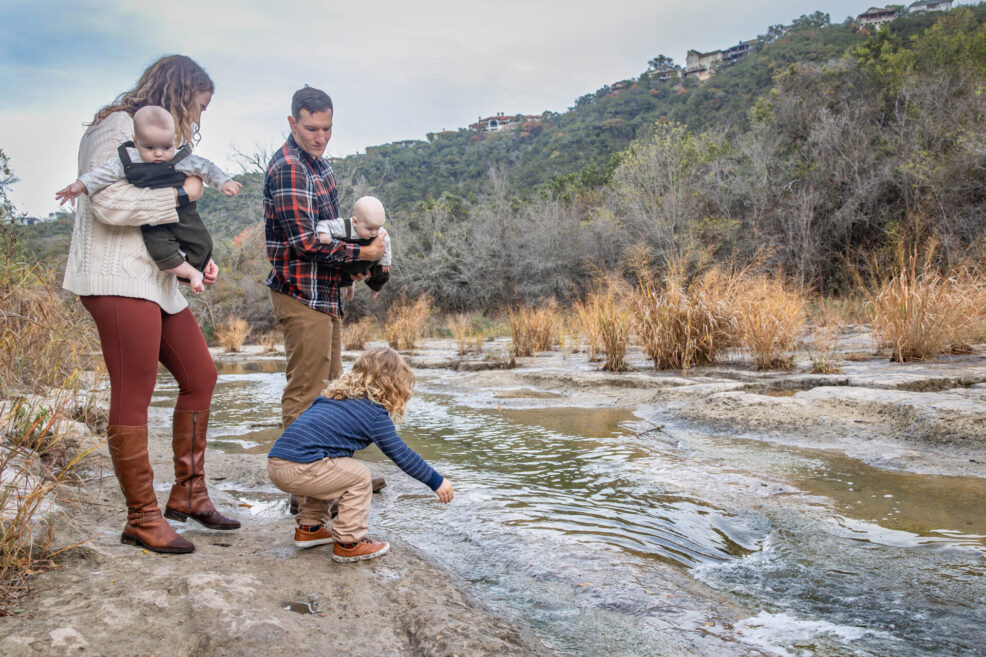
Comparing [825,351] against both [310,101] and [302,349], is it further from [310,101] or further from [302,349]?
[310,101]

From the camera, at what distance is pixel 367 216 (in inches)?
112

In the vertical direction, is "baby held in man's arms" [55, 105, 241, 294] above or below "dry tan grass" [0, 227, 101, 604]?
above

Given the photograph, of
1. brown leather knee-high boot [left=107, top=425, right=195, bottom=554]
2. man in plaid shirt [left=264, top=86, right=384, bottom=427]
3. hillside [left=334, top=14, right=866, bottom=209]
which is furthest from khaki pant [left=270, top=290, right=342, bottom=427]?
hillside [left=334, top=14, right=866, bottom=209]

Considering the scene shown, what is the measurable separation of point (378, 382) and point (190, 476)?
2.76ft

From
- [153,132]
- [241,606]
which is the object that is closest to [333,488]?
[241,606]

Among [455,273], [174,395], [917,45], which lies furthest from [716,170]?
[174,395]

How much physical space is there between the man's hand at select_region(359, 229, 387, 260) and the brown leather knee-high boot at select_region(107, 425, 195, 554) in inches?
46.2

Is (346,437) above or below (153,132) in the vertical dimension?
below

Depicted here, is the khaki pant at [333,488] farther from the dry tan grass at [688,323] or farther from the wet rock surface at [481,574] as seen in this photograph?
the dry tan grass at [688,323]

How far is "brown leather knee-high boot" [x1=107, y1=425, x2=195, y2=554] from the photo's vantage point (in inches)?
81.4

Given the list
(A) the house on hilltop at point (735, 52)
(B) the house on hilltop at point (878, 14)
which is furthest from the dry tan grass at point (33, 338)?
(A) the house on hilltop at point (735, 52)

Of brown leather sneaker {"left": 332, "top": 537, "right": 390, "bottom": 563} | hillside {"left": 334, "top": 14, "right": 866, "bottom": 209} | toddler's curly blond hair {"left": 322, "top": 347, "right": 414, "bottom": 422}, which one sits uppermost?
hillside {"left": 334, "top": 14, "right": 866, "bottom": 209}

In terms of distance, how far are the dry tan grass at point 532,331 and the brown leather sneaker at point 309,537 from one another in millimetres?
7405

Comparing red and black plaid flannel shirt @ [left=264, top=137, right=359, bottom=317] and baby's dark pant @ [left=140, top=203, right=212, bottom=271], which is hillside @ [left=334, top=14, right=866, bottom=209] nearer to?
red and black plaid flannel shirt @ [left=264, top=137, right=359, bottom=317]
